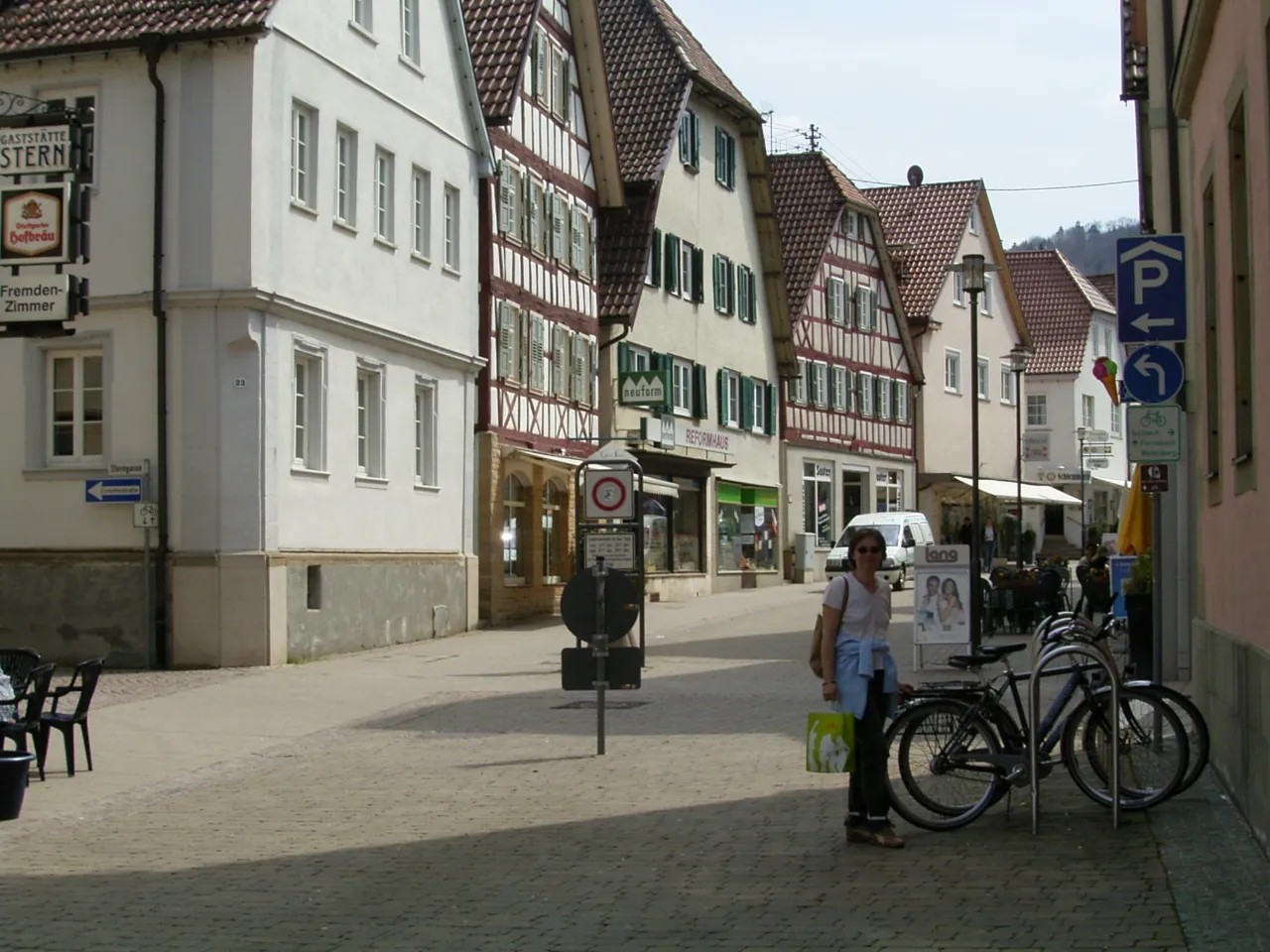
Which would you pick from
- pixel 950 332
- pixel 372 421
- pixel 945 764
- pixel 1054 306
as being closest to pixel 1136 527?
pixel 945 764

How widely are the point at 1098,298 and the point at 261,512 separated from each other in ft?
204

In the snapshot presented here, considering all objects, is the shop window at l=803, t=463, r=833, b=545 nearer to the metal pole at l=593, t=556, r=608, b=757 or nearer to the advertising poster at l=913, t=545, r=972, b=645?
the advertising poster at l=913, t=545, r=972, b=645

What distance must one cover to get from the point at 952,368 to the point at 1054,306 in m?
15.4

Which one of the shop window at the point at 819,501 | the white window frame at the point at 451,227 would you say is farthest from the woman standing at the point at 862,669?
the shop window at the point at 819,501

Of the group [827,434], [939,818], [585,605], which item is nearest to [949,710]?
[939,818]

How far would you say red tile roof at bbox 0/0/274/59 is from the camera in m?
24.0

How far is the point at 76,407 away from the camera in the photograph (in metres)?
24.8

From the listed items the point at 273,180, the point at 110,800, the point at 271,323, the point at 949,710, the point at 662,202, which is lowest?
the point at 110,800

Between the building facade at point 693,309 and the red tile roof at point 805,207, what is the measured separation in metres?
2.86

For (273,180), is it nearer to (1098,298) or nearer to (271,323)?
(271,323)

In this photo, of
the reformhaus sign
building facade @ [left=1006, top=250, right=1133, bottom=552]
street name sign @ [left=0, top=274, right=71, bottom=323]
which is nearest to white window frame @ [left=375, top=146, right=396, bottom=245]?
the reformhaus sign

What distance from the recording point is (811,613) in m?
36.2

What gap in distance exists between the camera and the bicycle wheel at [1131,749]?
35.8 feet

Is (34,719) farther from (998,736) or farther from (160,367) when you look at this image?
(160,367)
